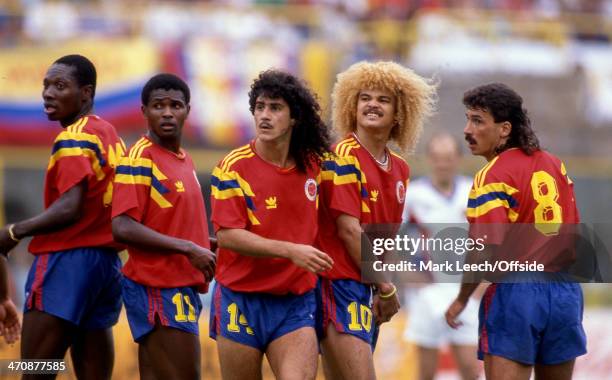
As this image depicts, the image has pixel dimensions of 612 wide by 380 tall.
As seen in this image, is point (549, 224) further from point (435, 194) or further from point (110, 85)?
point (110, 85)

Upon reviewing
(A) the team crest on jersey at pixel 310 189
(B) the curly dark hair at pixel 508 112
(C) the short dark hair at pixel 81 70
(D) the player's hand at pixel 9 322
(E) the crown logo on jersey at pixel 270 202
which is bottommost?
(D) the player's hand at pixel 9 322

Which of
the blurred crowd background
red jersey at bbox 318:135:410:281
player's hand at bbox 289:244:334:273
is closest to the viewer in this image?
player's hand at bbox 289:244:334:273

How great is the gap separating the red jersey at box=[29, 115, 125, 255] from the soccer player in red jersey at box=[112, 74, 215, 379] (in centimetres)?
31

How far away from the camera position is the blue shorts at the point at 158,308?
25.9ft

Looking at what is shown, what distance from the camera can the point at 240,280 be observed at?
7.71m

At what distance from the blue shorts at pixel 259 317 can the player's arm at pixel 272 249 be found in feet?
1.23

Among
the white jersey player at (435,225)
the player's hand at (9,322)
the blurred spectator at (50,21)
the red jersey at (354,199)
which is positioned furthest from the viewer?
the blurred spectator at (50,21)

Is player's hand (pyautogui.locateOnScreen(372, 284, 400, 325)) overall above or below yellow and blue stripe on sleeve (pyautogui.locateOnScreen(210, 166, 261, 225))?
below

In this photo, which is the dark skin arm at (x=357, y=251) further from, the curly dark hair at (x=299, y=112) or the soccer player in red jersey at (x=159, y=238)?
the soccer player in red jersey at (x=159, y=238)

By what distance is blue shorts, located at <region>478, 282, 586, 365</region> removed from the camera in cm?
784

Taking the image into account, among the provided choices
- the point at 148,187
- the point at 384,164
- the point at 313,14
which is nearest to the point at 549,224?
the point at 384,164

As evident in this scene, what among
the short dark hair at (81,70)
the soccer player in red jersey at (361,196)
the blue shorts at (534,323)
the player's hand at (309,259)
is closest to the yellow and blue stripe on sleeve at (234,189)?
the player's hand at (309,259)

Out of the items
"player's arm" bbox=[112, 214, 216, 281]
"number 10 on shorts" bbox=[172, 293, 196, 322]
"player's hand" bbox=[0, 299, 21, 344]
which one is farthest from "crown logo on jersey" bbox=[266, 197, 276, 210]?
"player's hand" bbox=[0, 299, 21, 344]

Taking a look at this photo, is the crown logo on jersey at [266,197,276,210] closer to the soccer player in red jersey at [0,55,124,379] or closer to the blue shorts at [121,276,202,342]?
the blue shorts at [121,276,202,342]
